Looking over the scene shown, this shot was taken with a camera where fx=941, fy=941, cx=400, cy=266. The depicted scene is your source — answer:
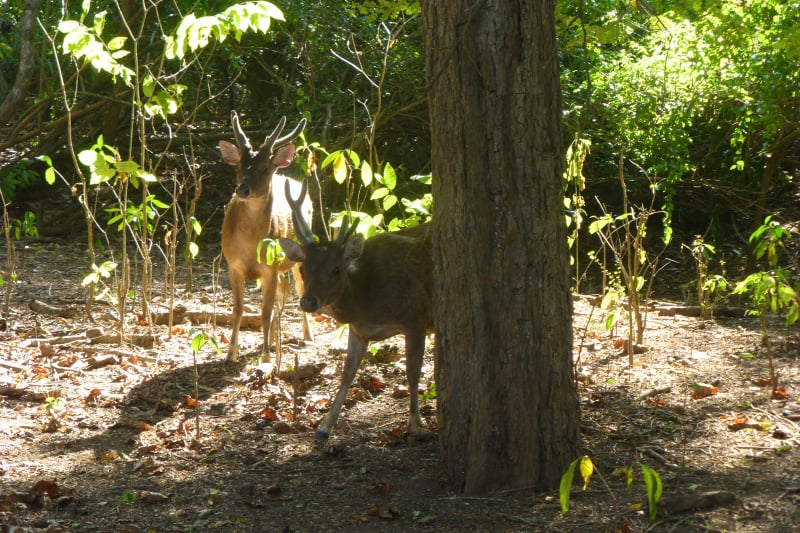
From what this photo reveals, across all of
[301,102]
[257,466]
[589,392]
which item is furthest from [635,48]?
[257,466]

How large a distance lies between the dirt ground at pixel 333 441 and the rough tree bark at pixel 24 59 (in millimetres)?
3878

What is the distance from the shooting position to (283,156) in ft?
26.6

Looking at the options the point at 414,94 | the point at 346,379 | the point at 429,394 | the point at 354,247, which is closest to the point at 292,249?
the point at 354,247

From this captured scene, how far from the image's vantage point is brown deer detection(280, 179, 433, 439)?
607 centimetres

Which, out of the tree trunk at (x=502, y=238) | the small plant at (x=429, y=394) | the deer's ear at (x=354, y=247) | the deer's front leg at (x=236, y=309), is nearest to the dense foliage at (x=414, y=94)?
the deer's front leg at (x=236, y=309)

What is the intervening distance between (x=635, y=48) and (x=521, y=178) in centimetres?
747

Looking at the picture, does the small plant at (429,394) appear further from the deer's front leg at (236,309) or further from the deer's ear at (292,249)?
the deer's front leg at (236,309)

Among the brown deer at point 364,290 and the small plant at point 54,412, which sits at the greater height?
the brown deer at point 364,290

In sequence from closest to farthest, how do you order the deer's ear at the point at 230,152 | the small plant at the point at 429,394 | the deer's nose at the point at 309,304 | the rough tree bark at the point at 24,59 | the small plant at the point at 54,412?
the deer's nose at the point at 309,304, the small plant at the point at 54,412, the small plant at the point at 429,394, the deer's ear at the point at 230,152, the rough tree bark at the point at 24,59

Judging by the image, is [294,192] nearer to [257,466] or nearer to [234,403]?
[234,403]

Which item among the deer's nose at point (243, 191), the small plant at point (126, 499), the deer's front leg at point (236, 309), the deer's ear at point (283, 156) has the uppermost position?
the deer's ear at point (283, 156)

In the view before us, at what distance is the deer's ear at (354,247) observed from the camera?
6117 mm

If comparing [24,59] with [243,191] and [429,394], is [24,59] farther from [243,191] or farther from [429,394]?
[429,394]

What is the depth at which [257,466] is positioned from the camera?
559 cm
